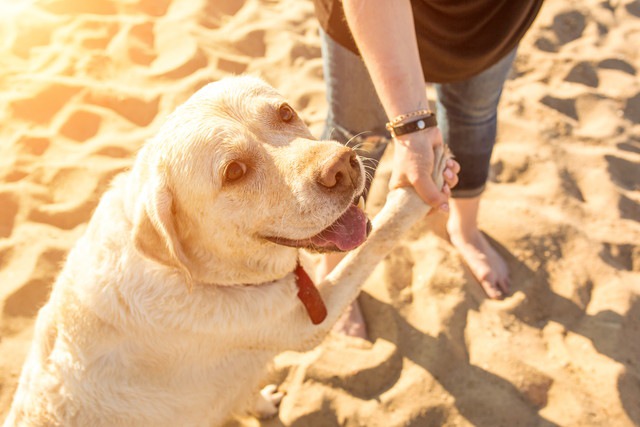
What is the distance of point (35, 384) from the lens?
71.2 inches

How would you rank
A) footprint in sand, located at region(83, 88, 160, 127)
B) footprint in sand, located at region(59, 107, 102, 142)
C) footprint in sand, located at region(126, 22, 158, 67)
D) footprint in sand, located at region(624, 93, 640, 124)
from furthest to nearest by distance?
footprint in sand, located at region(126, 22, 158, 67) → footprint in sand, located at region(83, 88, 160, 127) → footprint in sand, located at region(59, 107, 102, 142) → footprint in sand, located at region(624, 93, 640, 124)

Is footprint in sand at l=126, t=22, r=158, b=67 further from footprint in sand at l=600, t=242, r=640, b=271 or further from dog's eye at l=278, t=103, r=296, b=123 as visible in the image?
footprint in sand at l=600, t=242, r=640, b=271

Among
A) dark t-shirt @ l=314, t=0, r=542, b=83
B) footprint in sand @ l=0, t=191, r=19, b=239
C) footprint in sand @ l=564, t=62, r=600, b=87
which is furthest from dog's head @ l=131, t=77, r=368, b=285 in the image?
footprint in sand @ l=564, t=62, r=600, b=87

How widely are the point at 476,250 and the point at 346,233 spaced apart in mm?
1362

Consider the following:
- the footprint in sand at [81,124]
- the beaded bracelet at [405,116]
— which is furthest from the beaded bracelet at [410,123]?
the footprint in sand at [81,124]

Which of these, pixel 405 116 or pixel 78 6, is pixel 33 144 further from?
pixel 405 116

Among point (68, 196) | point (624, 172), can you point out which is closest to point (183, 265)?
point (68, 196)

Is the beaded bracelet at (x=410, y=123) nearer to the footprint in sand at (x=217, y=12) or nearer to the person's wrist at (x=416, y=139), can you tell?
the person's wrist at (x=416, y=139)

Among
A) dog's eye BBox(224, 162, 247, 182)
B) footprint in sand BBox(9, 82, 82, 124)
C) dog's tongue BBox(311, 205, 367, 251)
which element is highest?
dog's eye BBox(224, 162, 247, 182)

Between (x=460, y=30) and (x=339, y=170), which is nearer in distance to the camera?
(x=339, y=170)

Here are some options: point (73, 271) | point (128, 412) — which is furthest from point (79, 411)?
point (73, 271)

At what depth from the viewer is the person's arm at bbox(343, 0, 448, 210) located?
178 centimetres

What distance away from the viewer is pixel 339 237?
70.8 inches

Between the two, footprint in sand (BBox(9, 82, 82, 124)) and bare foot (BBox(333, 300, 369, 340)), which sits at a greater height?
footprint in sand (BBox(9, 82, 82, 124))
